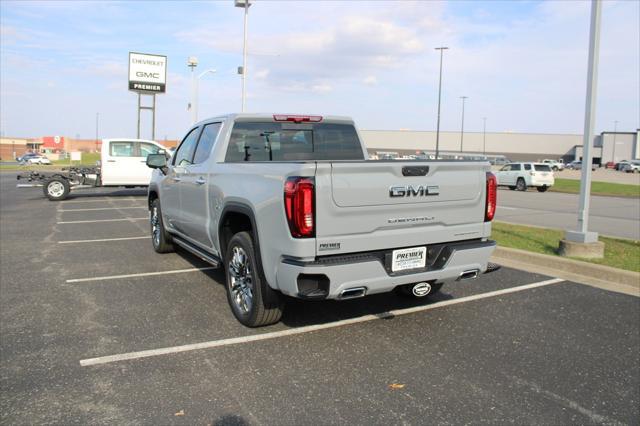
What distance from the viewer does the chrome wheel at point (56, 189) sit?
17281 mm

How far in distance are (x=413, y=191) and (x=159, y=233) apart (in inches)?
194

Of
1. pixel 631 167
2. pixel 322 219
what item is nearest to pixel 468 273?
pixel 322 219

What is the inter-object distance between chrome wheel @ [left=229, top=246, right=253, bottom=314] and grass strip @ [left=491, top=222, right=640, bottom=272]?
5.07 m

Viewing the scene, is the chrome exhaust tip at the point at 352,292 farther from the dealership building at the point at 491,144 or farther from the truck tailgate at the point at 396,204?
the dealership building at the point at 491,144

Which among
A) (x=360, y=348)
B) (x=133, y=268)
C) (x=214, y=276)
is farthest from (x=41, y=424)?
(x=133, y=268)

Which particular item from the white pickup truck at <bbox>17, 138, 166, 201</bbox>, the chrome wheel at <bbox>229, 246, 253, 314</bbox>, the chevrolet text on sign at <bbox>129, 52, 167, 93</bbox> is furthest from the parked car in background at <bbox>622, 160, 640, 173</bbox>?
the chrome wheel at <bbox>229, 246, 253, 314</bbox>

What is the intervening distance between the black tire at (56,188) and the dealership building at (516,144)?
8439cm

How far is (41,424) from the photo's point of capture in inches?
123

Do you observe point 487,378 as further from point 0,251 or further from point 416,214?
point 0,251

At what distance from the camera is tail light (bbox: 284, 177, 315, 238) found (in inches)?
152

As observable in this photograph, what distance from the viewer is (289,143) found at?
588cm

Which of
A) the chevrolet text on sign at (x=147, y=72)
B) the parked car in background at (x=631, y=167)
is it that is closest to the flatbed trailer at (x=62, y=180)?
the chevrolet text on sign at (x=147, y=72)

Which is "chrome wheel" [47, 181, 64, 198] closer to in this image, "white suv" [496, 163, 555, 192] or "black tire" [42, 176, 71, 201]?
"black tire" [42, 176, 71, 201]

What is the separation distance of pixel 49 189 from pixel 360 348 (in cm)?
1594
